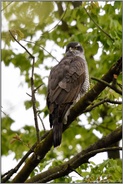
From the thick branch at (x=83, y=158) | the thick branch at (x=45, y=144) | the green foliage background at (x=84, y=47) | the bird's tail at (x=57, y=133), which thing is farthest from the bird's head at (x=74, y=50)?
the thick branch at (x=83, y=158)

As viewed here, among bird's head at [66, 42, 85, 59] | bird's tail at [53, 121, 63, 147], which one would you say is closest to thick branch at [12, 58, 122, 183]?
bird's tail at [53, 121, 63, 147]

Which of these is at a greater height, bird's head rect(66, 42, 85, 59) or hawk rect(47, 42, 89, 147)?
bird's head rect(66, 42, 85, 59)

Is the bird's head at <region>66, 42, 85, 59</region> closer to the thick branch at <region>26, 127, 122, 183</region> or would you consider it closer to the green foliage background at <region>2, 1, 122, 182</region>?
the green foliage background at <region>2, 1, 122, 182</region>

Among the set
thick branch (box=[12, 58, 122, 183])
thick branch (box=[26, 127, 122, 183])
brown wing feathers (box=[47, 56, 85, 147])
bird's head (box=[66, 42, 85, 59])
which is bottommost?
thick branch (box=[26, 127, 122, 183])

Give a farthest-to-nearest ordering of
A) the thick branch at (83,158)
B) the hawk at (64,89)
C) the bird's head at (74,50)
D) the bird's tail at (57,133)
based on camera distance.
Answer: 1. the bird's head at (74,50)
2. the hawk at (64,89)
3. the bird's tail at (57,133)
4. the thick branch at (83,158)

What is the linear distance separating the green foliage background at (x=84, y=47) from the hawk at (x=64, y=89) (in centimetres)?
22

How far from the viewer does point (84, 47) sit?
977 centimetres

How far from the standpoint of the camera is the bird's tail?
16.5ft

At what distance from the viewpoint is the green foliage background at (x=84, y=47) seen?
5.47 m

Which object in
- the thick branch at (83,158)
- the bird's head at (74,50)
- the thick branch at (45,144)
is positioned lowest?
the thick branch at (83,158)

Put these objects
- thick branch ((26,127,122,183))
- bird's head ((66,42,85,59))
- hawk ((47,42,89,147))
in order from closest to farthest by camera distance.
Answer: thick branch ((26,127,122,183)), hawk ((47,42,89,147)), bird's head ((66,42,85,59))

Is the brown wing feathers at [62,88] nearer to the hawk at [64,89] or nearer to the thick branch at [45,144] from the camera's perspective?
the hawk at [64,89]

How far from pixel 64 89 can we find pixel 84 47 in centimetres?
396

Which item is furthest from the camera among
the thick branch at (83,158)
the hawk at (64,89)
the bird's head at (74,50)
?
the bird's head at (74,50)
